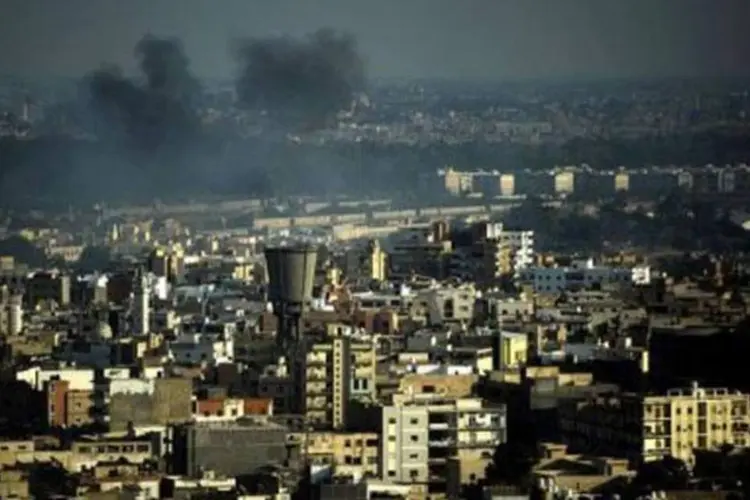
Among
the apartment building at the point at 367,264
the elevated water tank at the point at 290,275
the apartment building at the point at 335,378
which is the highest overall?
the apartment building at the point at 367,264

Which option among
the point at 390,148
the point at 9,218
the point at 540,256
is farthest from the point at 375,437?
the point at 390,148

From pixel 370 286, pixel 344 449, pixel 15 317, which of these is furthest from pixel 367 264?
pixel 344 449

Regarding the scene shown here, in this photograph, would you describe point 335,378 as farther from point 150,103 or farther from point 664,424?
point 150,103

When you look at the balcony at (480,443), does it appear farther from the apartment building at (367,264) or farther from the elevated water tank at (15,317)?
the apartment building at (367,264)

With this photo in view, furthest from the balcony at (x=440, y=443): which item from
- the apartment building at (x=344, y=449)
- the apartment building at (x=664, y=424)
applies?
the apartment building at (x=664, y=424)

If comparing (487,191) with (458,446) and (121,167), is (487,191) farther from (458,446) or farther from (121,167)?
(458,446)

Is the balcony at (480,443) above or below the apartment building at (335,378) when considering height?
below

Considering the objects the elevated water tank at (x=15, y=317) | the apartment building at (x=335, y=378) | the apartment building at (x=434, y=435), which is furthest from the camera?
the elevated water tank at (x=15, y=317)
